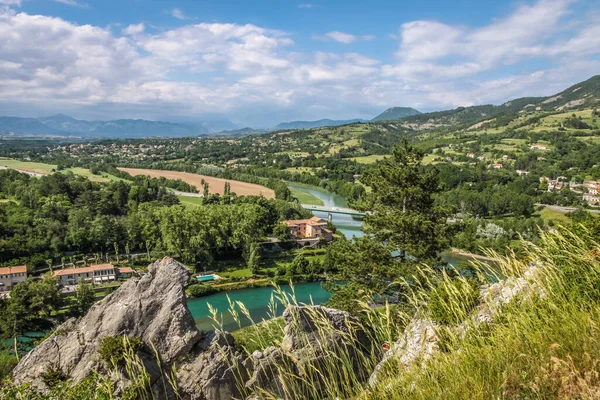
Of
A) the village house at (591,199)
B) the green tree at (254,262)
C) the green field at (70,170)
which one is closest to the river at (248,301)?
the green tree at (254,262)

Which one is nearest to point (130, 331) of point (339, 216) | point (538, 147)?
point (339, 216)

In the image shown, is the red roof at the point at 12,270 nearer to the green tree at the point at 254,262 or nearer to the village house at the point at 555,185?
the green tree at the point at 254,262

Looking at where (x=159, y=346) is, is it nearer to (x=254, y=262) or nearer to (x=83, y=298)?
(x=83, y=298)

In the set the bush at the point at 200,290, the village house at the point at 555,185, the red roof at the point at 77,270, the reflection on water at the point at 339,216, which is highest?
the village house at the point at 555,185

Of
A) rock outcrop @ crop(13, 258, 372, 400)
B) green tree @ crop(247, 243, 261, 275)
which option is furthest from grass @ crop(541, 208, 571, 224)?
rock outcrop @ crop(13, 258, 372, 400)

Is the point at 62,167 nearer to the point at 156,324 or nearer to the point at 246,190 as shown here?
the point at 246,190

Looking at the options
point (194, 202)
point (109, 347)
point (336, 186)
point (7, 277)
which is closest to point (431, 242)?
point (109, 347)

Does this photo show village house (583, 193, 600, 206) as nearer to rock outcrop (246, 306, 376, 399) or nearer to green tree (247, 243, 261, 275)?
green tree (247, 243, 261, 275)
